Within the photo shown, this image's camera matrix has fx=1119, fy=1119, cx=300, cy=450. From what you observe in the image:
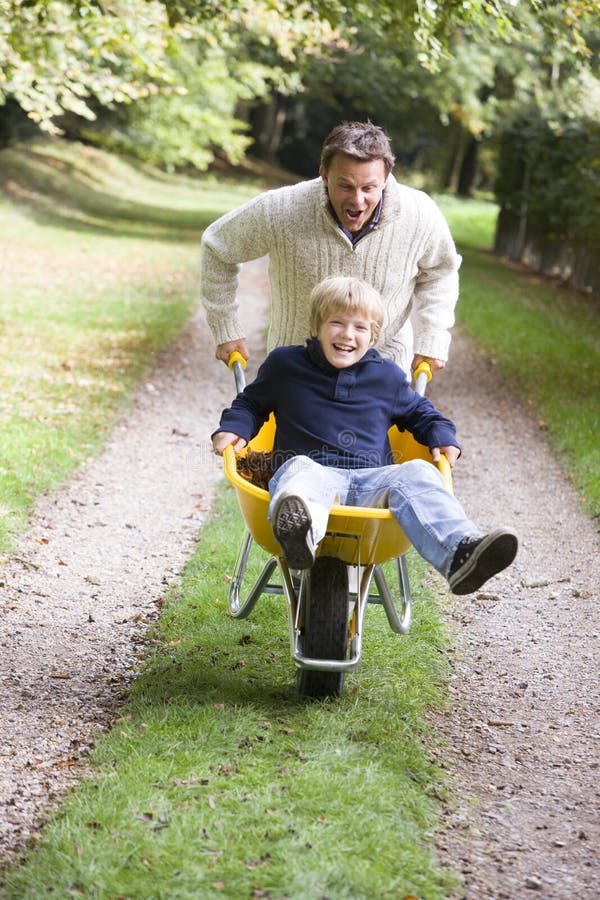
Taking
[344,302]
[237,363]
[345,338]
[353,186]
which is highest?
[353,186]

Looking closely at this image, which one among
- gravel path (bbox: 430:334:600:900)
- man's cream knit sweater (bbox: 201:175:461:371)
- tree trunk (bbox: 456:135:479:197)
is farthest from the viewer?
tree trunk (bbox: 456:135:479:197)

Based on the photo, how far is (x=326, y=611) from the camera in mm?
3723

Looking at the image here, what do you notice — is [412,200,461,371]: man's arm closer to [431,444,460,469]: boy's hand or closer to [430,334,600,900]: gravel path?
[431,444,460,469]: boy's hand

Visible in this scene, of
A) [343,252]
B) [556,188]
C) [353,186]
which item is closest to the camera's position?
[353,186]

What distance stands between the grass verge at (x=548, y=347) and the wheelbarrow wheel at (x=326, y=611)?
3.53m

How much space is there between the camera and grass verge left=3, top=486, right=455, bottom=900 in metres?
2.94

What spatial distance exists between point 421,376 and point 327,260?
580 millimetres

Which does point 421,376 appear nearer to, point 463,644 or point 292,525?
point 292,525

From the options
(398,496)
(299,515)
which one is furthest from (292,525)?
(398,496)

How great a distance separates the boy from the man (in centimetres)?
37

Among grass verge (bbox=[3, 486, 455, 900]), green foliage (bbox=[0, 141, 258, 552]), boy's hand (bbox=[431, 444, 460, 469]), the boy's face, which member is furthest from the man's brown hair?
green foliage (bbox=[0, 141, 258, 552])

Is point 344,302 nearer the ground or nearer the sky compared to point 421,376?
nearer the sky

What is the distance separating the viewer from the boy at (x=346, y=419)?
3592 mm

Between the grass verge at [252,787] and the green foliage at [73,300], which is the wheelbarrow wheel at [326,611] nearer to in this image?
the grass verge at [252,787]
